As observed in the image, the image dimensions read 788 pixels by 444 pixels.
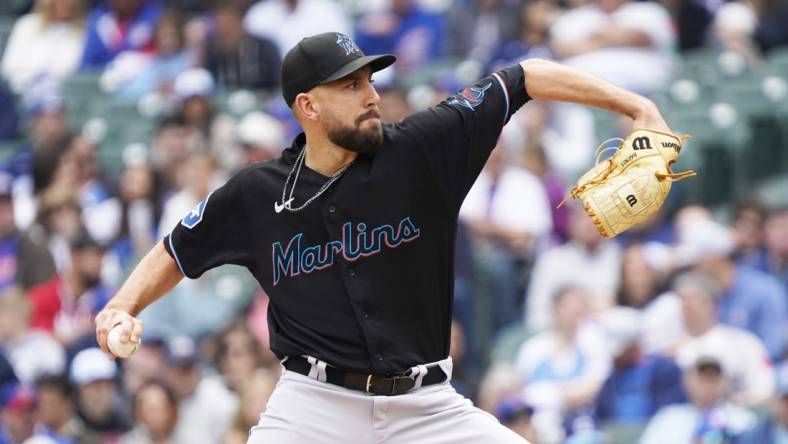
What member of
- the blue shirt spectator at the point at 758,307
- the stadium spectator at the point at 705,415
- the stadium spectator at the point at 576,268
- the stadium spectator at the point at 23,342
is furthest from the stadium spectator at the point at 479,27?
the stadium spectator at the point at 705,415

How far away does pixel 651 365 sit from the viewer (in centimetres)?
774

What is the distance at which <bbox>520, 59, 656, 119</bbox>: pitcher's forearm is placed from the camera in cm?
462

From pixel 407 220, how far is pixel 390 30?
724cm

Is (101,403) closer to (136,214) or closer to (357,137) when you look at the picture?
(136,214)

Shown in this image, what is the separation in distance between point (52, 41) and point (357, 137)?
8927 millimetres

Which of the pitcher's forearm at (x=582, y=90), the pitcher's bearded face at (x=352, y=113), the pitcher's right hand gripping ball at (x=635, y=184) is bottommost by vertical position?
the pitcher's right hand gripping ball at (x=635, y=184)

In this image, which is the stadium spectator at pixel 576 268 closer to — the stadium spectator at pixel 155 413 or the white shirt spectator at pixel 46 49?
the stadium spectator at pixel 155 413

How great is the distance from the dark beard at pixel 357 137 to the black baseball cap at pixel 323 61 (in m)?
0.15

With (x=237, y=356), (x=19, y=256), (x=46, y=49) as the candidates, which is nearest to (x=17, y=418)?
(x=237, y=356)

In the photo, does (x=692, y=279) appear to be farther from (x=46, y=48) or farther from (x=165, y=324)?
(x=46, y=48)

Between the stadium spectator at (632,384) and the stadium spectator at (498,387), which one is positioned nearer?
the stadium spectator at (632,384)

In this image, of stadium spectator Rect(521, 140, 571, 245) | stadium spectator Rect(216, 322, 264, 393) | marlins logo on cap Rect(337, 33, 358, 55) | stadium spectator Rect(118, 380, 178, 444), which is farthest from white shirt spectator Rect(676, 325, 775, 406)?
marlins logo on cap Rect(337, 33, 358, 55)

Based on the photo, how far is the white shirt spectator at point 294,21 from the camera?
39.3 feet

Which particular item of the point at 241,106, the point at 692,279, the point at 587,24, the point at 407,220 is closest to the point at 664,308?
the point at 692,279
